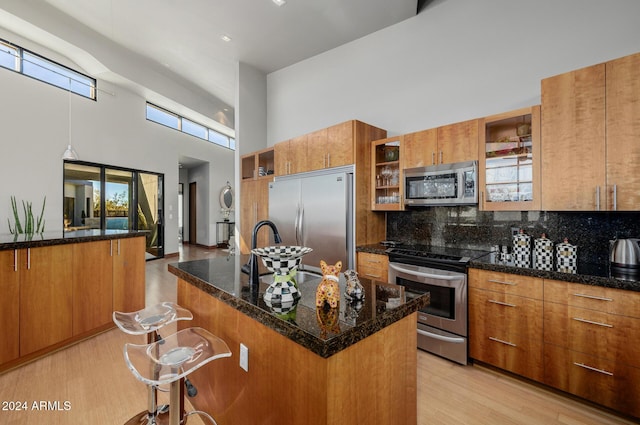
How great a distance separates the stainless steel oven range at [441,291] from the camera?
228 centimetres

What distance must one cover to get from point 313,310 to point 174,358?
0.60 m

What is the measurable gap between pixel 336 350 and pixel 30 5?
6478mm

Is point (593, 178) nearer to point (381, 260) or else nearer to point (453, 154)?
point (453, 154)

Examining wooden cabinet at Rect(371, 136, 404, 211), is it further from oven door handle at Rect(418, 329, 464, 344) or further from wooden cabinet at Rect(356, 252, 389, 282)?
oven door handle at Rect(418, 329, 464, 344)

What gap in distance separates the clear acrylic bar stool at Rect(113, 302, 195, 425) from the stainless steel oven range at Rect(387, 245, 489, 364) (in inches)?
69.3

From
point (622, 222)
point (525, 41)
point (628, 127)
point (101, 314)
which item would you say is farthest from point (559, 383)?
point (101, 314)

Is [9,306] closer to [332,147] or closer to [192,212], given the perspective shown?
[332,147]

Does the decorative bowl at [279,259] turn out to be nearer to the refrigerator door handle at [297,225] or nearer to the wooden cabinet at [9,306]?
the refrigerator door handle at [297,225]

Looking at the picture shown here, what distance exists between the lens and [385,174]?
3230 millimetres

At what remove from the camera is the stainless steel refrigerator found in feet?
10.0

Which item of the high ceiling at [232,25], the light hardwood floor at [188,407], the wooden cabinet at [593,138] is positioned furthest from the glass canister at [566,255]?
the high ceiling at [232,25]

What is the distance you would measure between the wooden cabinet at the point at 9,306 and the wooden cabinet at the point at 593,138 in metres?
4.33

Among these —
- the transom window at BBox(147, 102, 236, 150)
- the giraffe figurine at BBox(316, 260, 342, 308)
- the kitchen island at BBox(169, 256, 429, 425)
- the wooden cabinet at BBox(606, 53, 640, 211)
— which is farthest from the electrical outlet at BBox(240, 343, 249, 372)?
the transom window at BBox(147, 102, 236, 150)

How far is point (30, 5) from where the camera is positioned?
404 centimetres
